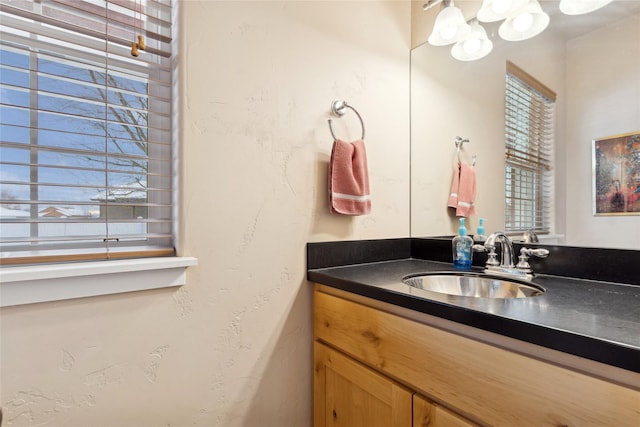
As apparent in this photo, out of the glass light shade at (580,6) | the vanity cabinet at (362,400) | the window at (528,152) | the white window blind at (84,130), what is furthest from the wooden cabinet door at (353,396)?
the glass light shade at (580,6)

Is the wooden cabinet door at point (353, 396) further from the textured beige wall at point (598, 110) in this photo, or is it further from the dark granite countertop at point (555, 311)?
the textured beige wall at point (598, 110)

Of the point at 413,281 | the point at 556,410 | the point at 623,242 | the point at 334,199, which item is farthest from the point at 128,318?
the point at 623,242

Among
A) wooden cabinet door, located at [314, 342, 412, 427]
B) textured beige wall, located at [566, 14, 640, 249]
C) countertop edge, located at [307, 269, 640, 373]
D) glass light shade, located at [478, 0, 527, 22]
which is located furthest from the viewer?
glass light shade, located at [478, 0, 527, 22]

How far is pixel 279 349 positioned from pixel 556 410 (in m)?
0.80

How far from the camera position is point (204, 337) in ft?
3.29

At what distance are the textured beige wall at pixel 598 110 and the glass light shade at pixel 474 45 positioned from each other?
325mm

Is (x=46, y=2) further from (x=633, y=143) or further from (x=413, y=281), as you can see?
(x=633, y=143)

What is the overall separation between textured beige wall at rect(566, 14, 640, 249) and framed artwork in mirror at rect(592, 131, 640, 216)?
2 cm

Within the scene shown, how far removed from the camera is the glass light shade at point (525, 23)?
119 centimetres

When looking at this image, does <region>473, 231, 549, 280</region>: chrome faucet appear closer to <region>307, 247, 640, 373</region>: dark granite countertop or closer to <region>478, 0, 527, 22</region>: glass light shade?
<region>307, 247, 640, 373</region>: dark granite countertop

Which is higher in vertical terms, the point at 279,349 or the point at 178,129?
the point at 178,129

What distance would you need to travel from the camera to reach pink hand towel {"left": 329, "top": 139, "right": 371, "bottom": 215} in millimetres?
1220

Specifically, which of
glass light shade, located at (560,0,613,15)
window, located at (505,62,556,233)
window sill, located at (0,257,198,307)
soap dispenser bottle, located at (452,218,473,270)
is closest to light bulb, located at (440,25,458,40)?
window, located at (505,62,556,233)

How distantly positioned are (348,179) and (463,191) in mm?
563
